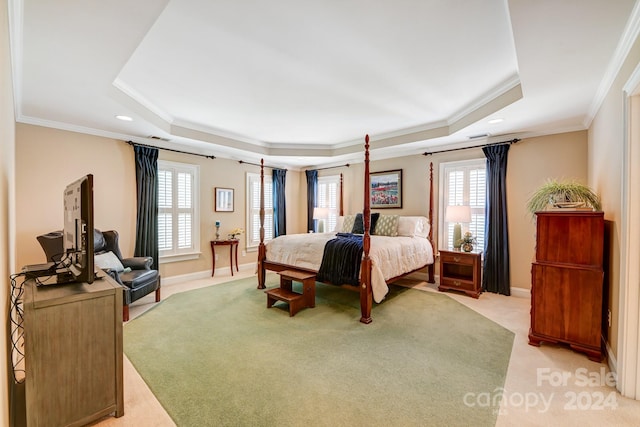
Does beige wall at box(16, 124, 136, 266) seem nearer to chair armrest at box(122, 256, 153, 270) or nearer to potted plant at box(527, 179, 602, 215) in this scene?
chair armrest at box(122, 256, 153, 270)

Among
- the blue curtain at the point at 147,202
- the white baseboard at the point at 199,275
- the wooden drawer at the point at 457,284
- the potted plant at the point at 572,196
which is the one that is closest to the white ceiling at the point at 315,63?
the blue curtain at the point at 147,202

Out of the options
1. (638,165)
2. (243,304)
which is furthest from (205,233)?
(638,165)

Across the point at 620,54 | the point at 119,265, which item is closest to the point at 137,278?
the point at 119,265

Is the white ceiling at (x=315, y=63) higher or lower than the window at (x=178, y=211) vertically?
higher

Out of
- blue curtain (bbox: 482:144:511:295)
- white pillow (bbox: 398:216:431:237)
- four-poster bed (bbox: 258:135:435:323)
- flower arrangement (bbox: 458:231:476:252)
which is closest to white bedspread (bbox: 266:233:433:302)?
four-poster bed (bbox: 258:135:435:323)

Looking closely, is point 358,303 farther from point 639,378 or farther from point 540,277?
point 639,378

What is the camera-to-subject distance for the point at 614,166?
92.4 inches

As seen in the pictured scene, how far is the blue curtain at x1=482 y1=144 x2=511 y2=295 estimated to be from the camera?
14.1 ft

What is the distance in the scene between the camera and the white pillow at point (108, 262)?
324cm

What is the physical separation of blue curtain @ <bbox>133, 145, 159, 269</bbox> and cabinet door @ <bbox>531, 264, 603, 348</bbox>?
16.6 ft

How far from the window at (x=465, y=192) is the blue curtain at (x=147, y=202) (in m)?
4.83

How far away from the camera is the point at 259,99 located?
3500 mm

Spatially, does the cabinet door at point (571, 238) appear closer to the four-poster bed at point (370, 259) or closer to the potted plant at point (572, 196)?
the potted plant at point (572, 196)

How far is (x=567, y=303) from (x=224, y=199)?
17.3ft
